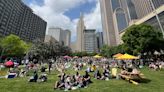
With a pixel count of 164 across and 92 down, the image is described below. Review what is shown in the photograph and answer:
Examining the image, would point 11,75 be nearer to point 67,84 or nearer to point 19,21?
point 67,84

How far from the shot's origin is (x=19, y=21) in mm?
123625

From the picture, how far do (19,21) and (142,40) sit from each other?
4253 inches

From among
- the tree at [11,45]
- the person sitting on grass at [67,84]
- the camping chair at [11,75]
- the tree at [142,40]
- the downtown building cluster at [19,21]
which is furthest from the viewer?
the downtown building cluster at [19,21]

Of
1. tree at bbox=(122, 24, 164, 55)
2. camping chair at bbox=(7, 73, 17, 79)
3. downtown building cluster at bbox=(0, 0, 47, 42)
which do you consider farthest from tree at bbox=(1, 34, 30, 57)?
camping chair at bbox=(7, 73, 17, 79)

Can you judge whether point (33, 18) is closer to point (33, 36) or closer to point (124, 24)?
point (33, 36)

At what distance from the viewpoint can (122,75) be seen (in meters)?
17.5

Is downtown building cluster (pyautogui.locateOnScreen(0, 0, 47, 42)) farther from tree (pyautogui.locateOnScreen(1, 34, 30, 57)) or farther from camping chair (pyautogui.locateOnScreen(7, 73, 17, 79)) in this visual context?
camping chair (pyautogui.locateOnScreen(7, 73, 17, 79))

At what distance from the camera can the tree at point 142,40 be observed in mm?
38531

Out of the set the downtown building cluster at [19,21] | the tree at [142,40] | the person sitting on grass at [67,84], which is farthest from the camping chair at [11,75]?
the downtown building cluster at [19,21]

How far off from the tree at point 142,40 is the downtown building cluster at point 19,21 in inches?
2032

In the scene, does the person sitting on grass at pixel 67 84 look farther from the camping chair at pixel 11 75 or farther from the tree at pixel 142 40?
the tree at pixel 142 40

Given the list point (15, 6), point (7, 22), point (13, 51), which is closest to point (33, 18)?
point (15, 6)

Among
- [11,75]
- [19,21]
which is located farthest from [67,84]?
[19,21]

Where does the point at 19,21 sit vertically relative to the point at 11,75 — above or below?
above
